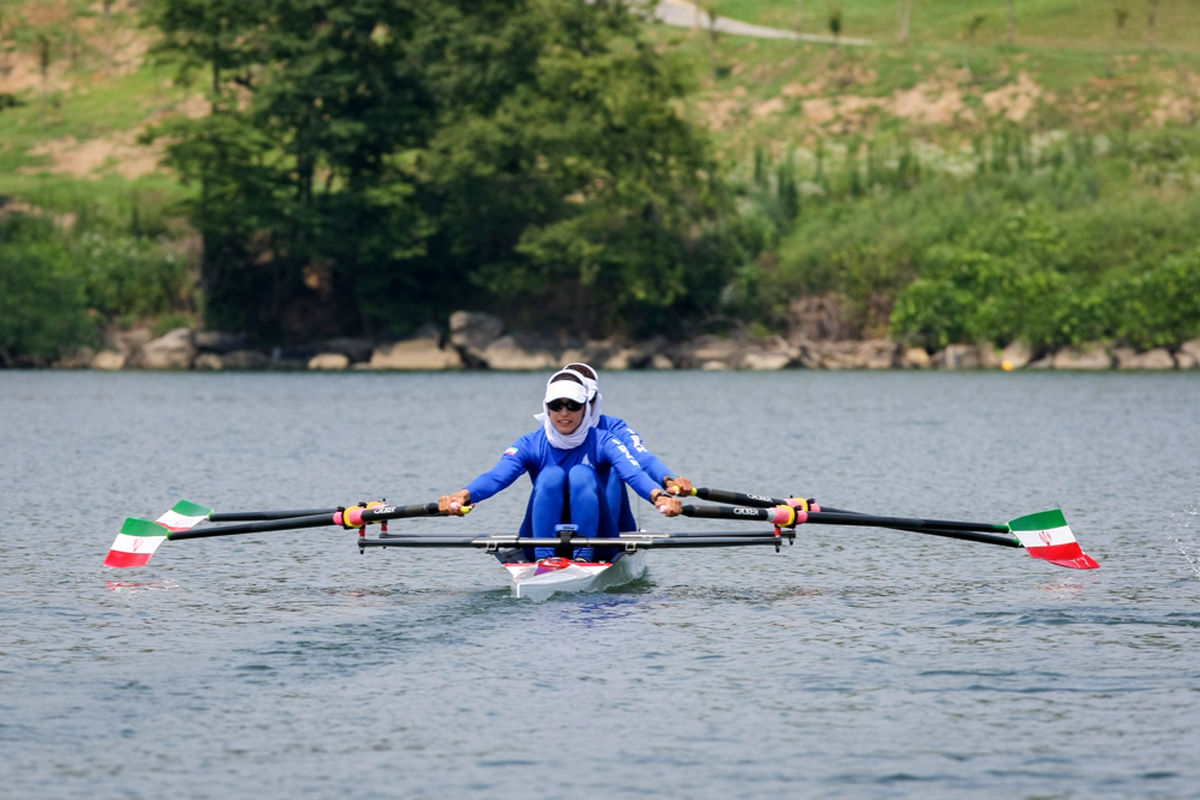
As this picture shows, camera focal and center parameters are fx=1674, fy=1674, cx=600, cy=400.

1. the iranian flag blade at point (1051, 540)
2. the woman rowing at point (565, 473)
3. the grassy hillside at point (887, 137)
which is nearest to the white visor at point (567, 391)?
the woman rowing at point (565, 473)

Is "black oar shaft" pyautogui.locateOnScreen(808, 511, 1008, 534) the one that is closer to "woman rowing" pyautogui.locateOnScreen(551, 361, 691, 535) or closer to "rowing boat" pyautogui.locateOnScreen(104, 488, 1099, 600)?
"rowing boat" pyautogui.locateOnScreen(104, 488, 1099, 600)

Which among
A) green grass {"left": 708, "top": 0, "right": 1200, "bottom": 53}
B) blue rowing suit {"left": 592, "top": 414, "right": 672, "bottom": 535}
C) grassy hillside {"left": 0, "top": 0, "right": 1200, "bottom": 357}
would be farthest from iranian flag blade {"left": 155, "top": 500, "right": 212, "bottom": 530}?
green grass {"left": 708, "top": 0, "right": 1200, "bottom": 53}

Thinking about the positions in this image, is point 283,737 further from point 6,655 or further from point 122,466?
point 122,466

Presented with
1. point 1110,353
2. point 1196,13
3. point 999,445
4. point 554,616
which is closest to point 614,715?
point 554,616

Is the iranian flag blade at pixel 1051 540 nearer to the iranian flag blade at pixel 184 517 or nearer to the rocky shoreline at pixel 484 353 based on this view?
the iranian flag blade at pixel 184 517

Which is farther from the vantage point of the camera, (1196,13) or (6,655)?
(1196,13)

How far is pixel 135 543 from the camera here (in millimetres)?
18688

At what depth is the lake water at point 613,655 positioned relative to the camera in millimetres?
10648

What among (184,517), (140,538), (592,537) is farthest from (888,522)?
(140,538)

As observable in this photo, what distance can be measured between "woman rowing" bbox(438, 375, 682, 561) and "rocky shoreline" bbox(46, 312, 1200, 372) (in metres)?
57.3

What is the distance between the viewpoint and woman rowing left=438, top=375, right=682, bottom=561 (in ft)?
54.6

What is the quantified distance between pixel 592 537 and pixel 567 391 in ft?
4.89

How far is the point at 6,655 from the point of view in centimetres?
1384

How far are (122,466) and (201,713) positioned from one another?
20.5m
